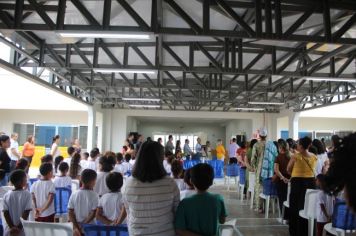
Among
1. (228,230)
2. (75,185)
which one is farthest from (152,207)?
(75,185)

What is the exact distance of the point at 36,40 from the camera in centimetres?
671

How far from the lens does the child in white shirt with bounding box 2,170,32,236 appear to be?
9.96ft

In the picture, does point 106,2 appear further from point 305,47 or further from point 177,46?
point 305,47

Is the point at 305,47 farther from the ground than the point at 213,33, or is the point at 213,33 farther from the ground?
the point at 305,47

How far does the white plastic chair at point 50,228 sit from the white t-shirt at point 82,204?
1.87 ft

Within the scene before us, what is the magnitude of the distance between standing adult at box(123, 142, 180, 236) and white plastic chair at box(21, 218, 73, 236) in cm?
60

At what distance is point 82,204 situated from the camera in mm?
3121

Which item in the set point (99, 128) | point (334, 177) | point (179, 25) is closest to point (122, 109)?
point (99, 128)

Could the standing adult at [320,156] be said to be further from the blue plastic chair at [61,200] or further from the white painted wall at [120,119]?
the white painted wall at [120,119]

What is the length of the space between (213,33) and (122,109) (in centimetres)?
1290

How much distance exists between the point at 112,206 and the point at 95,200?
17cm

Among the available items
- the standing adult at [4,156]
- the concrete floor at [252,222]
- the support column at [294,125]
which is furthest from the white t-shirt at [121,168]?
the support column at [294,125]

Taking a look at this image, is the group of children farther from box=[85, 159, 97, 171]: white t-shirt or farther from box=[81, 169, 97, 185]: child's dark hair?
box=[85, 159, 97, 171]: white t-shirt

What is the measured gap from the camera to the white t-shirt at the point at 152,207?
2.08 meters
